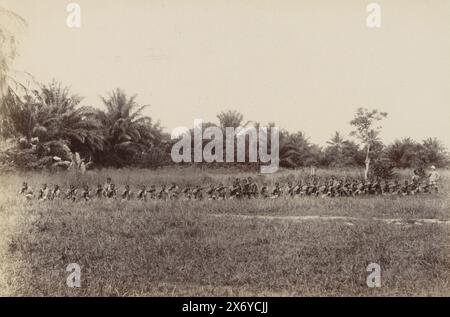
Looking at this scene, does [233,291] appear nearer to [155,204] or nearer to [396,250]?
[396,250]

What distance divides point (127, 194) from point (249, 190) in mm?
2976

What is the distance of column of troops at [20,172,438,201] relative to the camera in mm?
13047

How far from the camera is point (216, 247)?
10.5m

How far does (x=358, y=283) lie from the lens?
9.57 metres

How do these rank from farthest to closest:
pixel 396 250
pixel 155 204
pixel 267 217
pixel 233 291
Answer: pixel 155 204
pixel 267 217
pixel 396 250
pixel 233 291

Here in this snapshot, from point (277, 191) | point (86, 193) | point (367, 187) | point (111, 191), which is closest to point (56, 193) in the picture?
point (86, 193)

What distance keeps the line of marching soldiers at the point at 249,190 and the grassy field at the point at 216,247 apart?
40cm

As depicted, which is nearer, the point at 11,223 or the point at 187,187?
the point at 11,223

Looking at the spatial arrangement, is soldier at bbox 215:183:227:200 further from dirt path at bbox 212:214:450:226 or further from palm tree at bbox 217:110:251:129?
palm tree at bbox 217:110:251:129

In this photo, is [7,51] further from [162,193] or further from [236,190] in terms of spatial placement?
[236,190]

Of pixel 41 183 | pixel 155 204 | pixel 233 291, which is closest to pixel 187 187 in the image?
pixel 155 204

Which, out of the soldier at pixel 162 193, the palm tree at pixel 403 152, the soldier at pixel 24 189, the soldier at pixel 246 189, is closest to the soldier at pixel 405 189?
the palm tree at pixel 403 152

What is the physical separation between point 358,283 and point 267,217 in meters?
2.85

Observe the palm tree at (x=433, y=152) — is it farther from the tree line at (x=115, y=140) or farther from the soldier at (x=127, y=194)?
the soldier at (x=127, y=194)
